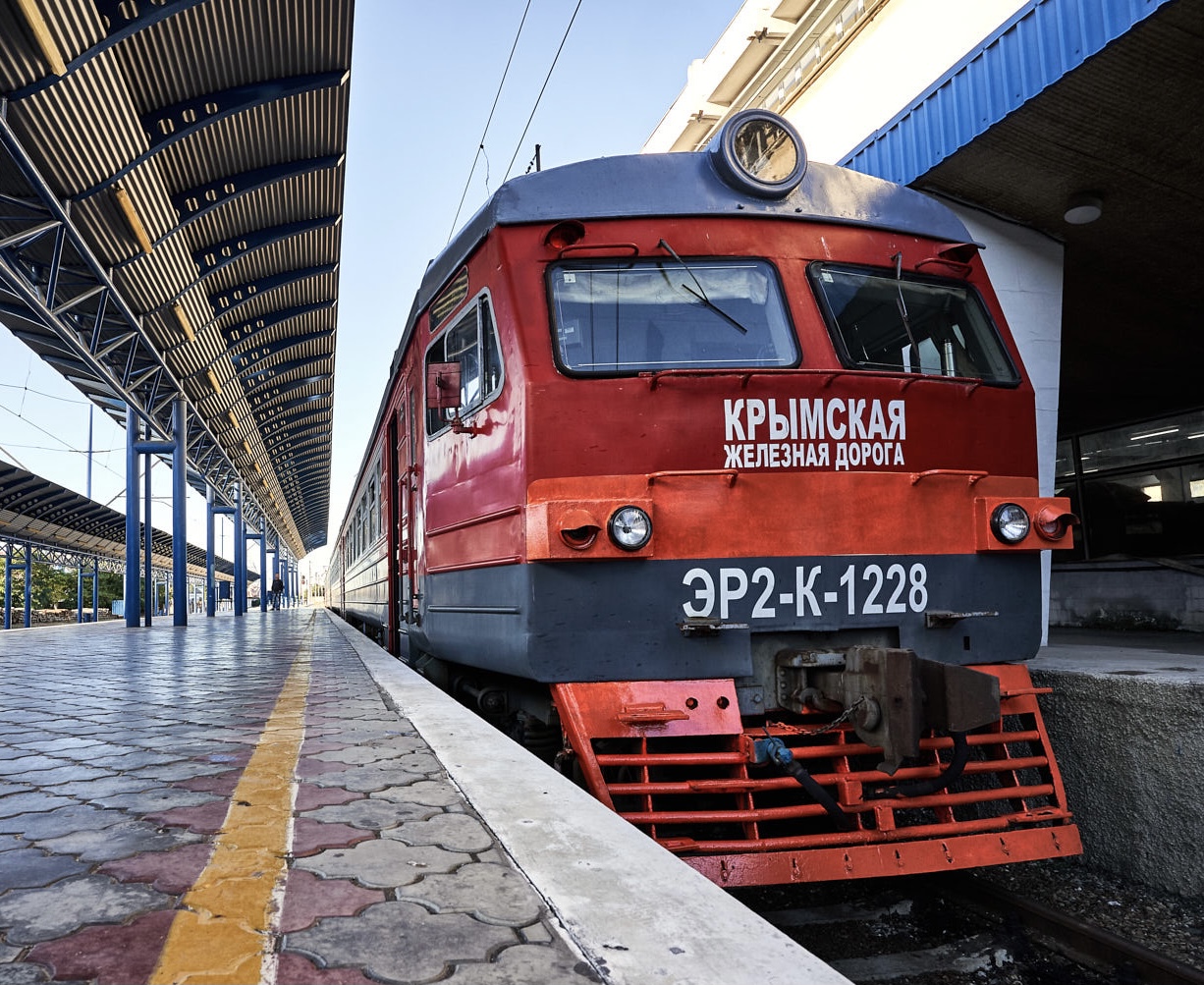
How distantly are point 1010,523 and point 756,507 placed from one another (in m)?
1.17

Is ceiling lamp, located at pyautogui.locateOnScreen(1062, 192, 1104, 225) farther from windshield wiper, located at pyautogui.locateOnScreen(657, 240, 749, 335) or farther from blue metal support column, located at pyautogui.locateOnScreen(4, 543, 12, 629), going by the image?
blue metal support column, located at pyautogui.locateOnScreen(4, 543, 12, 629)

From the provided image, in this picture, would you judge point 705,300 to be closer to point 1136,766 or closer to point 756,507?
point 756,507

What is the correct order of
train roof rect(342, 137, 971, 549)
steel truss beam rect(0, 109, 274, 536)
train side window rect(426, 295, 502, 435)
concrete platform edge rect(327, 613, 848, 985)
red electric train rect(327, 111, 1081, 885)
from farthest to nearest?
steel truss beam rect(0, 109, 274, 536) → train side window rect(426, 295, 502, 435) → train roof rect(342, 137, 971, 549) → red electric train rect(327, 111, 1081, 885) → concrete platform edge rect(327, 613, 848, 985)

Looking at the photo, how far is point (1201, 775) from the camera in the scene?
3678mm

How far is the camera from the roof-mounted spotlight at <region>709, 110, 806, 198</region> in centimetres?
385

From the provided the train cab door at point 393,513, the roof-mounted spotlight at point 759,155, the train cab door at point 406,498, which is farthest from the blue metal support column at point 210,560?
the roof-mounted spotlight at point 759,155

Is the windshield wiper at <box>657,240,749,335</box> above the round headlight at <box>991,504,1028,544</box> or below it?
above

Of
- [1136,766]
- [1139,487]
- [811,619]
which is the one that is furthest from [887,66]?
[811,619]

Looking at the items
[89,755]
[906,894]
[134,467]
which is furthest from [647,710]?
[134,467]

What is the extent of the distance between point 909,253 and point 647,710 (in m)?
2.51

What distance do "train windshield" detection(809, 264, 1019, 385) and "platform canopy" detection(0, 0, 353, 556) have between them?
724 centimetres

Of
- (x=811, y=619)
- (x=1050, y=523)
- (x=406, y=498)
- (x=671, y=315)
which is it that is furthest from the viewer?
(x=406, y=498)

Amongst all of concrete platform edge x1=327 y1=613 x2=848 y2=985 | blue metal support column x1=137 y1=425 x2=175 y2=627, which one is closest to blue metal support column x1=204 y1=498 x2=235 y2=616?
blue metal support column x1=137 y1=425 x2=175 y2=627

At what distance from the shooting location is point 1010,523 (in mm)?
3771
